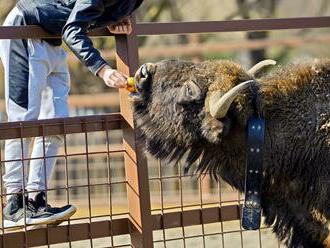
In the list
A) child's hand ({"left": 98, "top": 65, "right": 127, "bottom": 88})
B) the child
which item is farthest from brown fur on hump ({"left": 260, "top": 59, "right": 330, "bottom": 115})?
the child

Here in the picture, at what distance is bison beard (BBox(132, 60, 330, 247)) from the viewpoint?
5.57 metres

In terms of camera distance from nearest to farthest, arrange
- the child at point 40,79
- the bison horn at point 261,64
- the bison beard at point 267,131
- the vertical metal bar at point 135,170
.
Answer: the bison beard at point 267,131 → the bison horn at point 261,64 → the child at point 40,79 → the vertical metal bar at point 135,170

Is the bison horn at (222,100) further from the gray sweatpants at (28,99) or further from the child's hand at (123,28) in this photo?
the gray sweatpants at (28,99)

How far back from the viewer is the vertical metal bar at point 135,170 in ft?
20.8

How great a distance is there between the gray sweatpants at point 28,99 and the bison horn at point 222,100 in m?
1.27

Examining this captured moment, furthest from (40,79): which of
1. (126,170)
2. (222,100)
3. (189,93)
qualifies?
(222,100)

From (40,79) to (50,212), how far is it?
0.86 m

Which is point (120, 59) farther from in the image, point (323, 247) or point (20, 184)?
point (323, 247)

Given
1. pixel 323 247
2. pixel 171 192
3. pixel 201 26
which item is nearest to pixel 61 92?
pixel 201 26

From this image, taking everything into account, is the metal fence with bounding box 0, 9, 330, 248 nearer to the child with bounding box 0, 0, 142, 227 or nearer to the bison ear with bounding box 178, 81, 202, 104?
the child with bounding box 0, 0, 142, 227

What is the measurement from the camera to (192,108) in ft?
18.3

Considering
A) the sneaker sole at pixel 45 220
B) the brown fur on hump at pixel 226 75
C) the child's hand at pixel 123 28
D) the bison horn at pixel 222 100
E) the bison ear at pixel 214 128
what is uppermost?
the child's hand at pixel 123 28

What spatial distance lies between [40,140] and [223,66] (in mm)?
1387

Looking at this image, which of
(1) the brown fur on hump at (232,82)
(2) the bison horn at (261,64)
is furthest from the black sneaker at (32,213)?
(2) the bison horn at (261,64)
